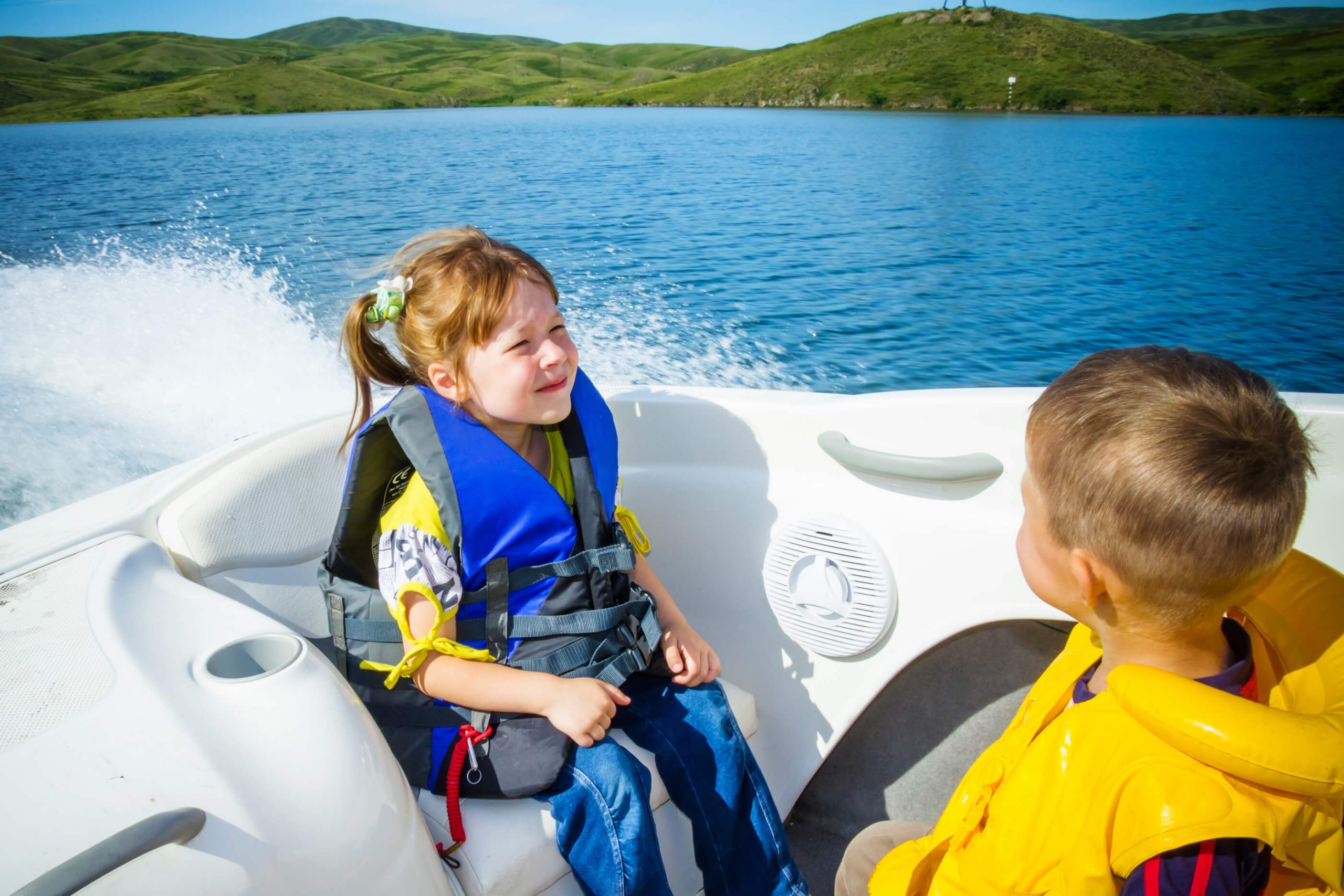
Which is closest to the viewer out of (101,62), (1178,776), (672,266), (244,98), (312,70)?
(1178,776)

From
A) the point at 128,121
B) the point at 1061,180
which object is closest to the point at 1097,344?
→ the point at 1061,180

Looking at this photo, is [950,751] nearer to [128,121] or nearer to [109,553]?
[109,553]

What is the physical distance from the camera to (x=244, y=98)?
41.7 m

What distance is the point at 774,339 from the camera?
6113mm

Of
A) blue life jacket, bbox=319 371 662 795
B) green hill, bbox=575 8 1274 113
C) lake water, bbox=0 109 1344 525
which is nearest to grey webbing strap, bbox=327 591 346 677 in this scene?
blue life jacket, bbox=319 371 662 795

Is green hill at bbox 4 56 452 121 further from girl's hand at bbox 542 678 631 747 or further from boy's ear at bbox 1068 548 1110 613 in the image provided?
boy's ear at bbox 1068 548 1110 613

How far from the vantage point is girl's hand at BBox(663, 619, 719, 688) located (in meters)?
1.26

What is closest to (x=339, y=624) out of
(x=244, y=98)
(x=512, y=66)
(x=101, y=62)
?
(x=244, y=98)

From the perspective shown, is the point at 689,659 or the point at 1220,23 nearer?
the point at 689,659

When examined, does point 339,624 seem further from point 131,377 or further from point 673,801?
point 131,377

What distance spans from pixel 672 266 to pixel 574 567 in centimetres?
743

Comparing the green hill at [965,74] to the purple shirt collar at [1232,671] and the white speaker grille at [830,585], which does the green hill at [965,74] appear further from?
the purple shirt collar at [1232,671]

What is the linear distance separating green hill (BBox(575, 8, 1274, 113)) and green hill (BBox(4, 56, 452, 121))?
15.9 m

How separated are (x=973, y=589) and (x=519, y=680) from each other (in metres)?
0.76
